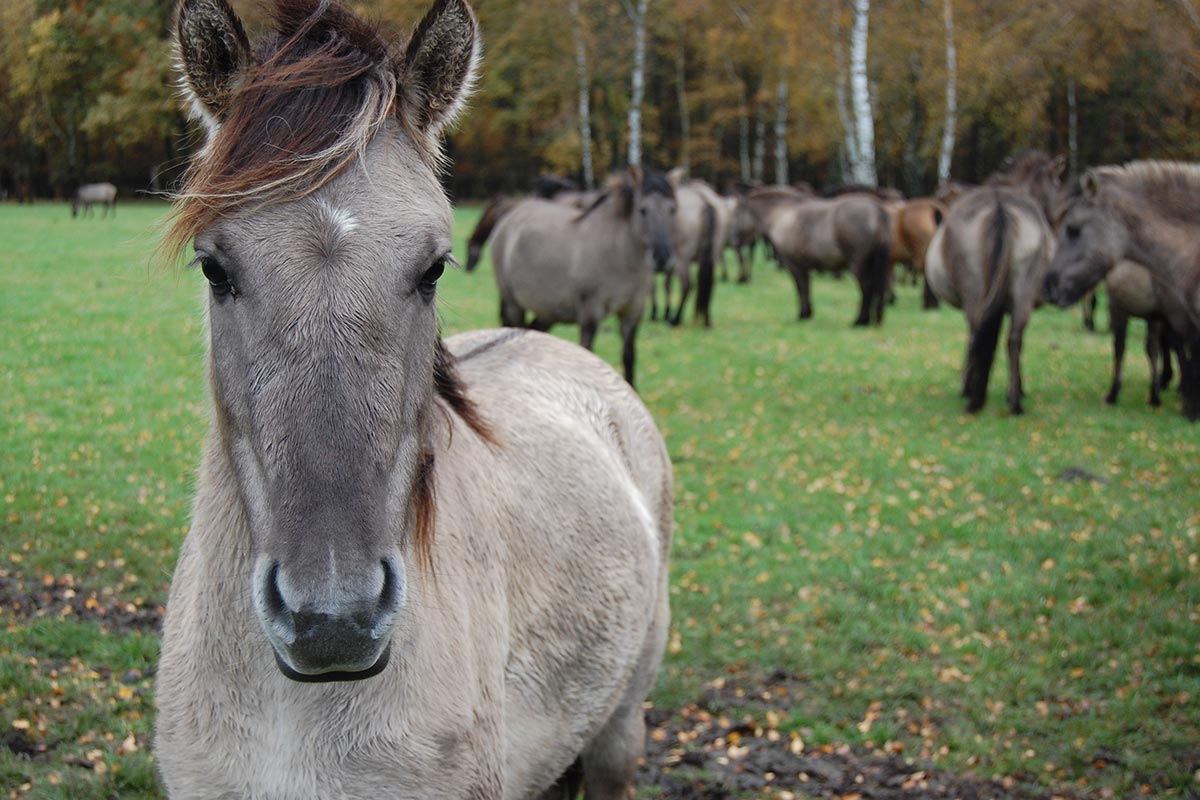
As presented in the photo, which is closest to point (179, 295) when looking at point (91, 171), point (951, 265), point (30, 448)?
point (91, 171)

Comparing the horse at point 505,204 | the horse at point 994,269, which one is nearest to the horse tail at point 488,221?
the horse at point 505,204

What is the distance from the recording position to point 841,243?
1741cm

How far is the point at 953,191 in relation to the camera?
67.6ft

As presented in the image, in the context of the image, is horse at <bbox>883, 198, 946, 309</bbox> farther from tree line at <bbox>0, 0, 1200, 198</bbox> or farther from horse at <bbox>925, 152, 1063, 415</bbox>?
horse at <bbox>925, 152, 1063, 415</bbox>

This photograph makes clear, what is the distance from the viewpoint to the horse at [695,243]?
16.8 m

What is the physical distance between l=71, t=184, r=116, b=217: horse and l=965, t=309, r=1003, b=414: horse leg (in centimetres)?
1636

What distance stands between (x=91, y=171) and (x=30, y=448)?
27.0 ft

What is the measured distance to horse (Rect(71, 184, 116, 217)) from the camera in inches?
769

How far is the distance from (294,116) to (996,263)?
32.0 ft

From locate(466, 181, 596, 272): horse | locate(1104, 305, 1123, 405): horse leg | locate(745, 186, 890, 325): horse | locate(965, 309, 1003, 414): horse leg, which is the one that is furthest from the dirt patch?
locate(745, 186, 890, 325): horse

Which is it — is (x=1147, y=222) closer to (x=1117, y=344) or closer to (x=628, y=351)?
(x=1117, y=344)

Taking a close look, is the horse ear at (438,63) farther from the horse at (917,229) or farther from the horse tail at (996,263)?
the horse at (917,229)

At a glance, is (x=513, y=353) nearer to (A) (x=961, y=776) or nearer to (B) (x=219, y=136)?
(B) (x=219, y=136)

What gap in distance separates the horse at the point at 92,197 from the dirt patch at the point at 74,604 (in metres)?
16.2
